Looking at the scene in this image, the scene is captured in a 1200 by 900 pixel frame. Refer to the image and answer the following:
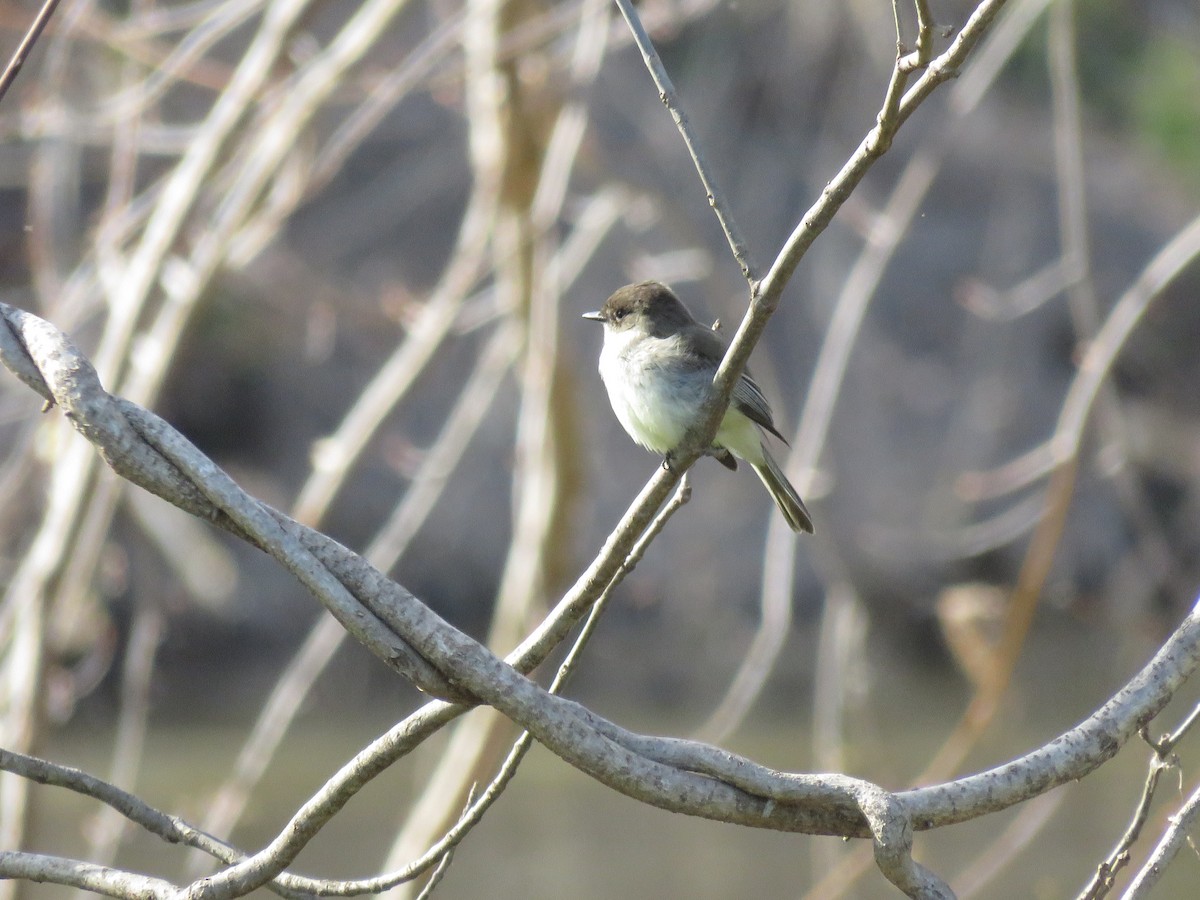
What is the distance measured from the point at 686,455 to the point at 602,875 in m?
8.33

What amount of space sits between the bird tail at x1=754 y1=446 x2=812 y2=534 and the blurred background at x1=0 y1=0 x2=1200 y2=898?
15 centimetres

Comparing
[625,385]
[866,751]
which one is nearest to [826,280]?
[866,751]

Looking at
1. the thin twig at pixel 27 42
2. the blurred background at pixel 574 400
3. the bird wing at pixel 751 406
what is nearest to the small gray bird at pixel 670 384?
the bird wing at pixel 751 406

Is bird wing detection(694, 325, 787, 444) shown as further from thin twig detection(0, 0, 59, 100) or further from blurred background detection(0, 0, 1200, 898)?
thin twig detection(0, 0, 59, 100)

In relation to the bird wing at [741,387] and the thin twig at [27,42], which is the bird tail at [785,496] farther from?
the thin twig at [27,42]

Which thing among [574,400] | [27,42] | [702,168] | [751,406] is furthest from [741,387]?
[27,42]

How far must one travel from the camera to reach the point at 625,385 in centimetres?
375

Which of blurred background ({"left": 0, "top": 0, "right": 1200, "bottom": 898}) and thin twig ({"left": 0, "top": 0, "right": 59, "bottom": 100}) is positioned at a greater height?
blurred background ({"left": 0, "top": 0, "right": 1200, "bottom": 898})

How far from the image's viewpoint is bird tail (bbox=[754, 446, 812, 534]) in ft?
11.5

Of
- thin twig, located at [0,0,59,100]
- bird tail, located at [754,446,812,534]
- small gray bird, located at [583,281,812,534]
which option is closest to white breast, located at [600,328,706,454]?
small gray bird, located at [583,281,812,534]

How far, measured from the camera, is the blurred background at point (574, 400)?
405 cm

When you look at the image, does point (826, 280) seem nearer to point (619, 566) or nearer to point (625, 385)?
point (625, 385)

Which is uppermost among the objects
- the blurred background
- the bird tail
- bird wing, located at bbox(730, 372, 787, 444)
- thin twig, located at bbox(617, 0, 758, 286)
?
the blurred background

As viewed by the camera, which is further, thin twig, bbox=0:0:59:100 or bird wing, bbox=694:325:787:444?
bird wing, bbox=694:325:787:444
